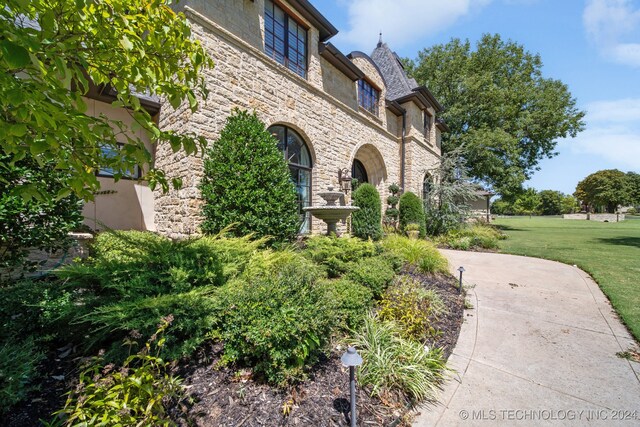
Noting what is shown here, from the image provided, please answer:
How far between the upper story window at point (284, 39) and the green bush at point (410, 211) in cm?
709

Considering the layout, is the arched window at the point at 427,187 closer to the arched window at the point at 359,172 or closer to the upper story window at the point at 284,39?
the arched window at the point at 359,172

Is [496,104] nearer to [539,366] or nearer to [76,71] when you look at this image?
[539,366]

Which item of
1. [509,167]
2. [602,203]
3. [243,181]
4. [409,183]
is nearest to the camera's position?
[243,181]

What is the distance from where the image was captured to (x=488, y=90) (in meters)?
19.3

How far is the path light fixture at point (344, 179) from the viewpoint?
980 centimetres

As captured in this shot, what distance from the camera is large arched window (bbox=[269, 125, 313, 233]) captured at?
806 cm

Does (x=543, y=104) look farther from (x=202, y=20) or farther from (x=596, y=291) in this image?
(x=202, y=20)

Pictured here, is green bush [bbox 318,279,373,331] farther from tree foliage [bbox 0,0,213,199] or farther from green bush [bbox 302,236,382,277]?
tree foliage [bbox 0,0,213,199]

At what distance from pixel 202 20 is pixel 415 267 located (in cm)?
726

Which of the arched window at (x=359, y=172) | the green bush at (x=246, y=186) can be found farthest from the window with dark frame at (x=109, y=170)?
the arched window at (x=359, y=172)

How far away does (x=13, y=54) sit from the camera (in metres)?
1.02

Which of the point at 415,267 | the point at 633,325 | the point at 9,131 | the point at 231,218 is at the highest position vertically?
the point at 9,131

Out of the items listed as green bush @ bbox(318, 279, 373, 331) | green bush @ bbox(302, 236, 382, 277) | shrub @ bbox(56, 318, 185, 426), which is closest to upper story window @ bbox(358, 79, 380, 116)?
green bush @ bbox(302, 236, 382, 277)

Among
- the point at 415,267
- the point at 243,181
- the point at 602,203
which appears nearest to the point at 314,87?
the point at 243,181
